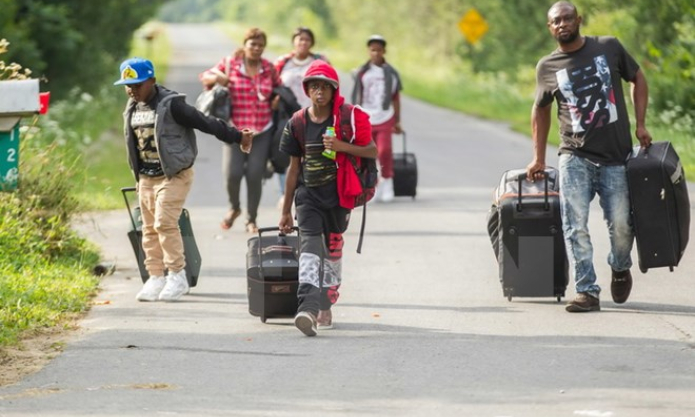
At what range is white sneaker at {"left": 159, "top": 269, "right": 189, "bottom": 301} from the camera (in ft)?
36.7

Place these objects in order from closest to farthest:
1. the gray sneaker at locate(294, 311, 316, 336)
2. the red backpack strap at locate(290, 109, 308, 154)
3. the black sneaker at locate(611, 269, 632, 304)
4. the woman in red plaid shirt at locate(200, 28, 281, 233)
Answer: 1. the gray sneaker at locate(294, 311, 316, 336)
2. the red backpack strap at locate(290, 109, 308, 154)
3. the black sneaker at locate(611, 269, 632, 304)
4. the woman in red plaid shirt at locate(200, 28, 281, 233)

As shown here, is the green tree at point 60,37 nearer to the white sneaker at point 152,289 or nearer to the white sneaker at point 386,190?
the white sneaker at point 386,190

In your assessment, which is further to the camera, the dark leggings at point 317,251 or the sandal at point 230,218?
the sandal at point 230,218

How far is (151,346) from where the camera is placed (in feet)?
30.5

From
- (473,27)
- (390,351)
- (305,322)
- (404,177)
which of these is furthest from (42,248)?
(473,27)

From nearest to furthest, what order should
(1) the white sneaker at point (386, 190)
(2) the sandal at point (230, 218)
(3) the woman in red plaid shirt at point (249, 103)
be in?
(3) the woman in red plaid shirt at point (249, 103)
(2) the sandal at point (230, 218)
(1) the white sneaker at point (386, 190)

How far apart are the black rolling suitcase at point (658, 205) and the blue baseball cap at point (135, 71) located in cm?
330

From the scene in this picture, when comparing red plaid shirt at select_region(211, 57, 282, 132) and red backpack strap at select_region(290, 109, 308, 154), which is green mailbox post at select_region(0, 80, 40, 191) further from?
red plaid shirt at select_region(211, 57, 282, 132)

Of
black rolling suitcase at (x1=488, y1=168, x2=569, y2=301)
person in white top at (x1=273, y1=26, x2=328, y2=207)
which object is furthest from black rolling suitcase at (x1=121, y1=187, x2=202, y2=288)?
person in white top at (x1=273, y1=26, x2=328, y2=207)

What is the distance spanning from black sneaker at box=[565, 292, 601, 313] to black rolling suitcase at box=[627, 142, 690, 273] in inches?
15.5

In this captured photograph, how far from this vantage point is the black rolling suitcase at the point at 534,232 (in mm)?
10383

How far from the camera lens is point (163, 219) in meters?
11.1

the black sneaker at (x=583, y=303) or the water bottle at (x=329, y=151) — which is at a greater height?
the water bottle at (x=329, y=151)

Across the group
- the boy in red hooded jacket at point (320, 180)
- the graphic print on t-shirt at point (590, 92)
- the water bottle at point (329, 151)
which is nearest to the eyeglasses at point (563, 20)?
the graphic print on t-shirt at point (590, 92)
